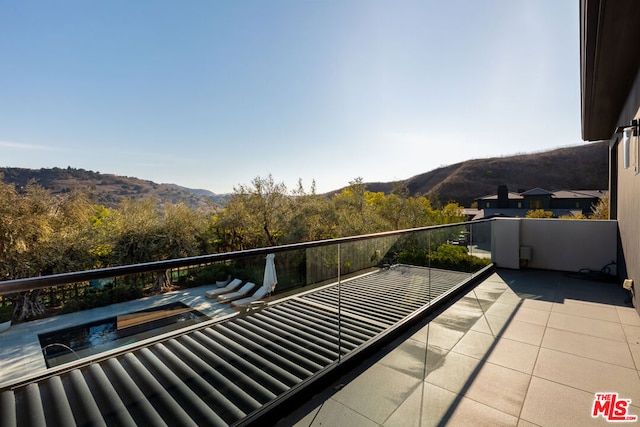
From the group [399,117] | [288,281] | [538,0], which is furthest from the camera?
[399,117]

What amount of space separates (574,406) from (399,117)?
1049cm

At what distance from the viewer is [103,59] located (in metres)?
10.1

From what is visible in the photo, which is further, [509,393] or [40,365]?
[40,365]

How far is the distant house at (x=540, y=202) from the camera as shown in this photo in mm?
28094

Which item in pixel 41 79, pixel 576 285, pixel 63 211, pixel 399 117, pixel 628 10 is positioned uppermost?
pixel 41 79

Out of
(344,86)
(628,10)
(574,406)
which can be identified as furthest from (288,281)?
(344,86)

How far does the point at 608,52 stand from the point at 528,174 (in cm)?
6115

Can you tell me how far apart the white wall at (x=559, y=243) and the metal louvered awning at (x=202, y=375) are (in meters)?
3.55

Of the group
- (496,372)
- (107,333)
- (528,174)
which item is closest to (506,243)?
(496,372)

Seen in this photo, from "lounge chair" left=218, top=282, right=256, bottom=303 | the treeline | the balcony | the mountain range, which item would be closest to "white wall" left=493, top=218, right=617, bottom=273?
the balcony

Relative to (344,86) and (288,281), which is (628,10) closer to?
(288,281)

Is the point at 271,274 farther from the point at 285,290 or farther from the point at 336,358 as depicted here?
the point at 336,358

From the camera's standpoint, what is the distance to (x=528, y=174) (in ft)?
175

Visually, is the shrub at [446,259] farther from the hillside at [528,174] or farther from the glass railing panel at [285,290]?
the hillside at [528,174]
